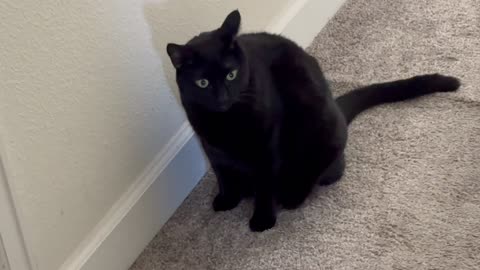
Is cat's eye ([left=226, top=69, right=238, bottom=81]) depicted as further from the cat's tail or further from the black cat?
the cat's tail

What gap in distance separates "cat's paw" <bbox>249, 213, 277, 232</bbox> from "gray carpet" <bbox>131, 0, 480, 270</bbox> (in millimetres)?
15

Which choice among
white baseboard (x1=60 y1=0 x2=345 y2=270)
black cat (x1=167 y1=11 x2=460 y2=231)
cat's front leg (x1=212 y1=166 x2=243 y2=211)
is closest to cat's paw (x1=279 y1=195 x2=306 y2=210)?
black cat (x1=167 y1=11 x2=460 y2=231)

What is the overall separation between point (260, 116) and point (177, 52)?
218 mm

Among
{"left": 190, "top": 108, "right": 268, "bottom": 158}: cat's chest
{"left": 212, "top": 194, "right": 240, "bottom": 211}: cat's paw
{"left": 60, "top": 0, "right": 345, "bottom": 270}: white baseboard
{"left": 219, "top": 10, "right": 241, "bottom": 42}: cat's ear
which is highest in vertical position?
{"left": 219, "top": 10, "right": 241, "bottom": 42}: cat's ear

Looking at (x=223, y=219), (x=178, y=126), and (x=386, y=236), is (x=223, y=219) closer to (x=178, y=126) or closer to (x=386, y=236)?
(x=178, y=126)

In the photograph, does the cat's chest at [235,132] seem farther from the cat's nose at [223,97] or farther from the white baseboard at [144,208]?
the white baseboard at [144,208]

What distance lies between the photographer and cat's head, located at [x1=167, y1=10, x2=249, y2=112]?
125cm

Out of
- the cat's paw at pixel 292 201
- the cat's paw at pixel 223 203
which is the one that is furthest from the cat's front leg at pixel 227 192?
the cat's paw at pixel 292 201

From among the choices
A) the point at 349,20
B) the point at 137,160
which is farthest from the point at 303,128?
the point at 349,20

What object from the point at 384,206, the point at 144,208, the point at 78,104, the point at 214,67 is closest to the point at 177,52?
the point at 214,67

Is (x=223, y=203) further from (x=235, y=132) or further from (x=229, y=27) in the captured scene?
(x=229, y=27)

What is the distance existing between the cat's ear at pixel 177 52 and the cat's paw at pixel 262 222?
0.42 meters

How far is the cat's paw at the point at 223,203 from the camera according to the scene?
157 cm

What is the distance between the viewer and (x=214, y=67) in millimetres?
1251
